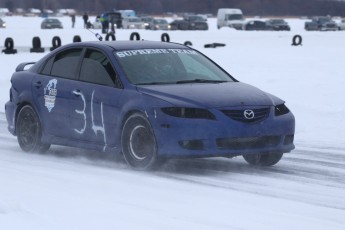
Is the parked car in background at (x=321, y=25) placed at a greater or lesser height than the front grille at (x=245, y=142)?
lesser

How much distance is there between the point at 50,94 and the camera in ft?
37.6

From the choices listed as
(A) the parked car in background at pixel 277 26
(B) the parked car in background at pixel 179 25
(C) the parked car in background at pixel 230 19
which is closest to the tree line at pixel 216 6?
(C) the parked car in background at pixel 230 19

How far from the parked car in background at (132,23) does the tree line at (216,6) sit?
6331 cm

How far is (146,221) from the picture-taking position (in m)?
7.05

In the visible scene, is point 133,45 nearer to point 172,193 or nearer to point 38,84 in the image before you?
point 38,84

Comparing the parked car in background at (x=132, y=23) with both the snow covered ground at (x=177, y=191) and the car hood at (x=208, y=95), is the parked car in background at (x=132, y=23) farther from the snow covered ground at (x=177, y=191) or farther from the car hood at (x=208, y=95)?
the car hood at (x=208, y=95)

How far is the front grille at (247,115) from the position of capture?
9742mm

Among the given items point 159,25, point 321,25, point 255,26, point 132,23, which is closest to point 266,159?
point 132,23

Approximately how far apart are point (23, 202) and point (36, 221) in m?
0.90

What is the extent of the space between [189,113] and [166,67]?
1.31 metres

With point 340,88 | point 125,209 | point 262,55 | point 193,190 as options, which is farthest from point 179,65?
point 262,55

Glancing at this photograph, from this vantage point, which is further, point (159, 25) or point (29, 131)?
point (159, 25)

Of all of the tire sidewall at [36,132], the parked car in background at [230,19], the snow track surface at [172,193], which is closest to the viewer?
the snow track surface at [172,193]

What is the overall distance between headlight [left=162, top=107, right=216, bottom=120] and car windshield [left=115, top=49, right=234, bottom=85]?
0.83 m
